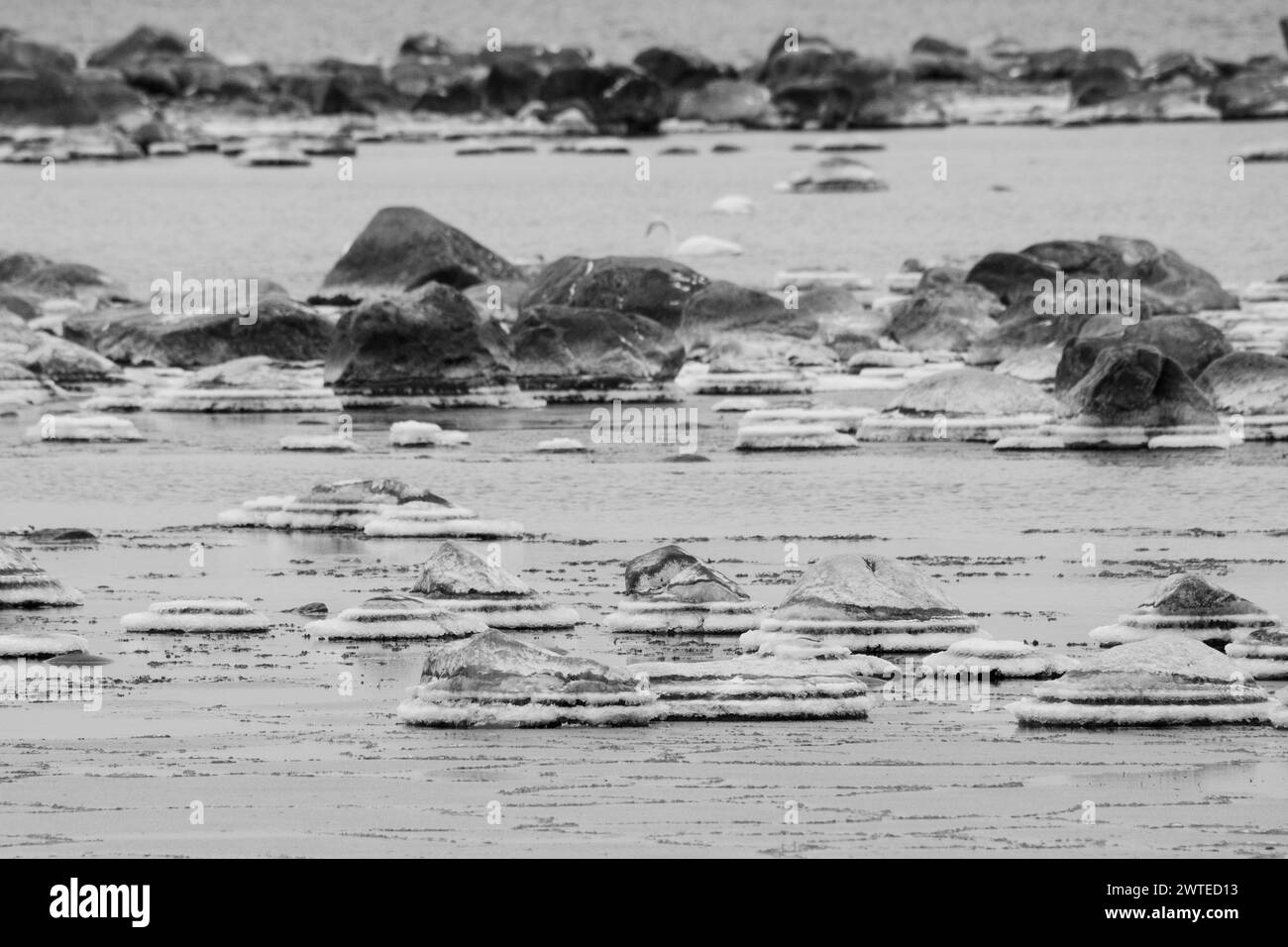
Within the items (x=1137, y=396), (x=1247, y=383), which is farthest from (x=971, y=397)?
(x=1247, y=383)

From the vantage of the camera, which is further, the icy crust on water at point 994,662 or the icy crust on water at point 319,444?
the icy crust on water at point 319,444

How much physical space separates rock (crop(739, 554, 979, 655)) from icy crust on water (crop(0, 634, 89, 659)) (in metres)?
3.77

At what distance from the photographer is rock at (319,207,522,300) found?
48375mm

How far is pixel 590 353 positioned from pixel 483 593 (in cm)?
1741

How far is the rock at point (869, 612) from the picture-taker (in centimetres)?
1958

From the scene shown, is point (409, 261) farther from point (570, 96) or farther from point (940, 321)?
point (570, 96)

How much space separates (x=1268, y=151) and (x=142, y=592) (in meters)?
74.1

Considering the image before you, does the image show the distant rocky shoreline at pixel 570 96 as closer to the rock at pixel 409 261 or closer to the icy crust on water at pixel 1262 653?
the rock at pixel 409 261

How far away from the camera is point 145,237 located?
70312 mm

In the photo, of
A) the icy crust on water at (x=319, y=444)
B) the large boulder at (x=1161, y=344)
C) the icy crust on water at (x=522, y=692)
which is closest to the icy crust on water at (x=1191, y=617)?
Answer: the icy crust on water at (x=522, y=692)

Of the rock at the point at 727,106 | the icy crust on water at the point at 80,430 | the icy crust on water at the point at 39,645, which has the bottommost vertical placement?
the icy crust on water at the point at 39,645

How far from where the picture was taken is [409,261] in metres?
48.5

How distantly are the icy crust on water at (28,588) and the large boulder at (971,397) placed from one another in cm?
1316
